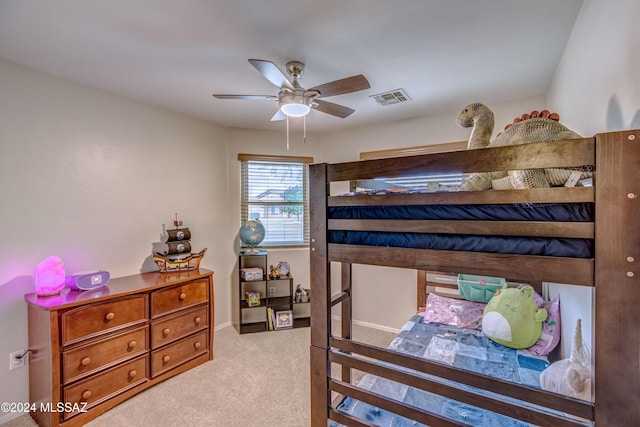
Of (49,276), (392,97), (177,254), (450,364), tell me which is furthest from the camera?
(177,254)

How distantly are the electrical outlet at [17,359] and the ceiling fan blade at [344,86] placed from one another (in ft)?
9.24

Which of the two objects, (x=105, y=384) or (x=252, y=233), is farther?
(x=252, y=233)

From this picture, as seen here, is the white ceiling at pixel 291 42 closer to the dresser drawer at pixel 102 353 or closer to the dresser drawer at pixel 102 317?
the dresser drawer at pixel 102 317

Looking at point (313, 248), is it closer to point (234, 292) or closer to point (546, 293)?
point (546, 293)

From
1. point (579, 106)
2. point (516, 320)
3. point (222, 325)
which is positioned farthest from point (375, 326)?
point (579, 106)

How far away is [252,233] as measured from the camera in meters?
3.54

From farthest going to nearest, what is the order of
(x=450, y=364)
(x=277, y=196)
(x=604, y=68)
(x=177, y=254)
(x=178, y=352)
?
(x=277, y=196), (x=177, y=254), (x=178, y=352), (x=450, y=364), (x=604, y=68)

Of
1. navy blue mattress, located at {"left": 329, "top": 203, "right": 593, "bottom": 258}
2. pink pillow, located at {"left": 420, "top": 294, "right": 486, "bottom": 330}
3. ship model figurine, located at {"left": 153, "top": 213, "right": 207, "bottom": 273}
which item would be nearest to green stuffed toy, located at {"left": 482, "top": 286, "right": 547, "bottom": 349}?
pink pillow, located at {"left": 420, "top": 294, "right": 486, "bottom": 330}

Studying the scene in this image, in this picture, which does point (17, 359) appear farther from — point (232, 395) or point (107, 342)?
point (232, 395)

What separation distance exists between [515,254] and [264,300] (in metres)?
3.12

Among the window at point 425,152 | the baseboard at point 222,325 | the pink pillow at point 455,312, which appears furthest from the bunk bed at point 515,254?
the baseboard at point 222,325

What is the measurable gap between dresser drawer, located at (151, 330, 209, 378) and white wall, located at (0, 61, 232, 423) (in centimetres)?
84

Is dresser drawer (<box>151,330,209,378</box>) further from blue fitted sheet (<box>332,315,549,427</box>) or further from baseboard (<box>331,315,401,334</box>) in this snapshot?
blue fitted sheet (<box>332,315,549,427</box>)

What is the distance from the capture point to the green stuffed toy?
81.7 inches
